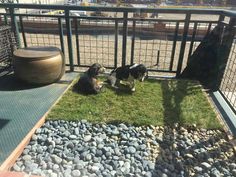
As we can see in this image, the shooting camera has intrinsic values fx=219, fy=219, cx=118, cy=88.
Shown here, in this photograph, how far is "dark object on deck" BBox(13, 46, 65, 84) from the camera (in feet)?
9.84

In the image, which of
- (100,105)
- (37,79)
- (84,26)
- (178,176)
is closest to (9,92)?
(37,79)

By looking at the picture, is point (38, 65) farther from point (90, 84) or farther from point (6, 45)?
point (6, 45)

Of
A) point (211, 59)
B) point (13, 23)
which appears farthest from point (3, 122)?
point (211, 59)

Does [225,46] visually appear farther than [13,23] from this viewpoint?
No

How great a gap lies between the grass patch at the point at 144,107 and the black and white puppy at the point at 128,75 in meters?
0.14

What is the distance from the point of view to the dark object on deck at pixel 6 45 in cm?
349

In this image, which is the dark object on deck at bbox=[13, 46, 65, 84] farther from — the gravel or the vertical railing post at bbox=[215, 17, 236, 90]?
the vertical railing post at bbox=[215, 17, 236, 90]

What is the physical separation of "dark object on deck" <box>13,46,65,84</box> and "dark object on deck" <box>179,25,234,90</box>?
2.09 meters

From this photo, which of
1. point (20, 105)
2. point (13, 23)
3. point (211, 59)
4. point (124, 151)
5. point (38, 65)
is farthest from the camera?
point (13, 23)

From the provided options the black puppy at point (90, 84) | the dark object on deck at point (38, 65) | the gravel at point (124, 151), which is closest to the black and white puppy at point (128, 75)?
the black puppy at point (90, 84)

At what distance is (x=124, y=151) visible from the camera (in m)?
2.07

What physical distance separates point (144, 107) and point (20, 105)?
1554 mm

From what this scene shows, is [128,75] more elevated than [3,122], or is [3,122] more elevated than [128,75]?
A: [128,75]

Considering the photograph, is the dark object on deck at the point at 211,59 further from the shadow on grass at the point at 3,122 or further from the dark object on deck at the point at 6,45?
the dark object on deck at the point at 6,45
